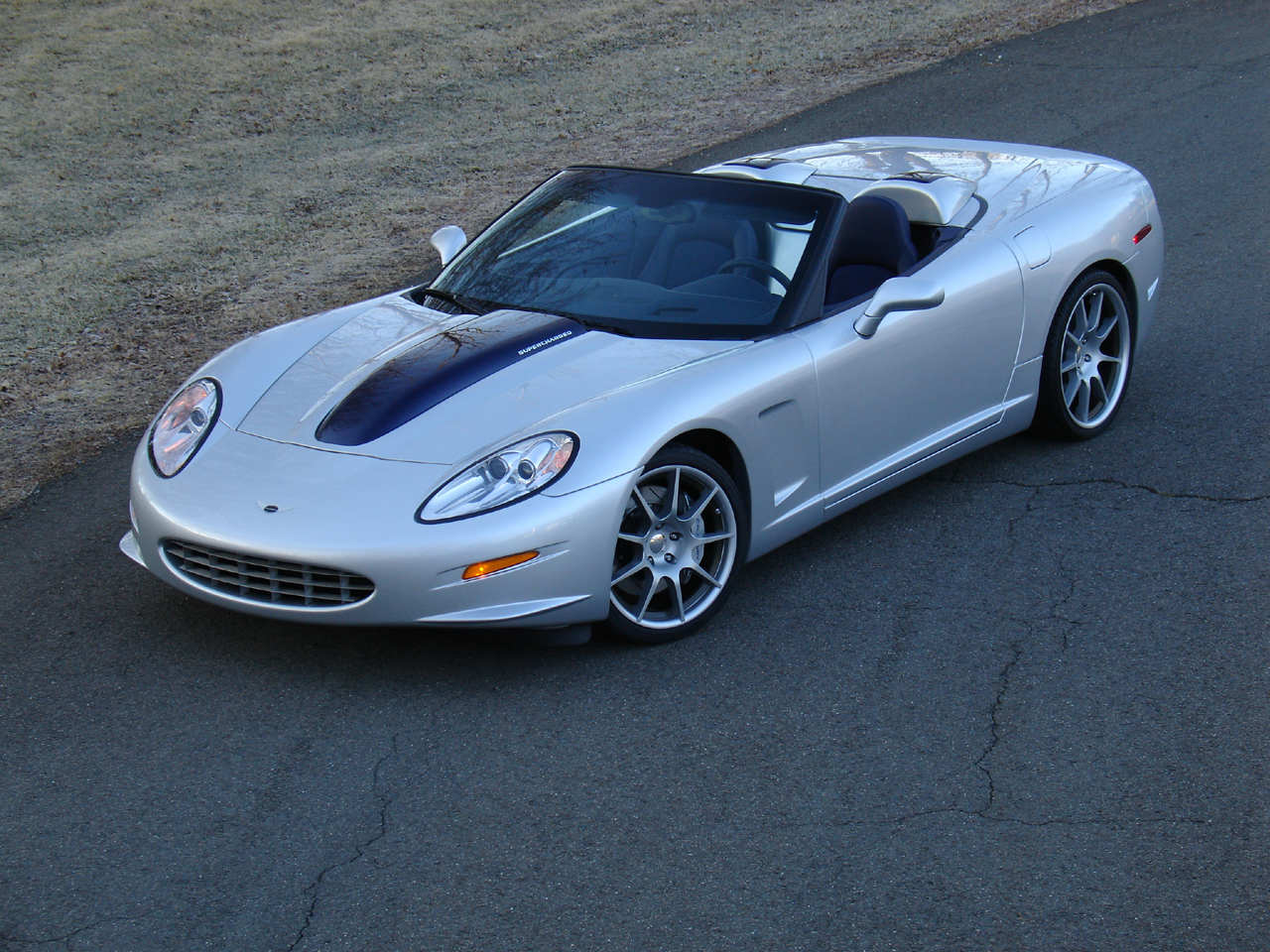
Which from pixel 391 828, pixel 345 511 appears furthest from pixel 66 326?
pixel 391 828

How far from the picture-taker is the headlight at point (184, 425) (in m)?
4.26

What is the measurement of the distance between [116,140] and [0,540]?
7.50 m

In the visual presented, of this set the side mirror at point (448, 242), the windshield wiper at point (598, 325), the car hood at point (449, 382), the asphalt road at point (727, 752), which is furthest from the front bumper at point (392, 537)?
the side mirror at point (448, 242)

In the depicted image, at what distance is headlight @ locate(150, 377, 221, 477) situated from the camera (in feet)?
14.0

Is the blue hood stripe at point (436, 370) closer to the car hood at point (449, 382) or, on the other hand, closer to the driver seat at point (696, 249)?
the car hood at point (449, 382)

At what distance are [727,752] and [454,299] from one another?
2.17m

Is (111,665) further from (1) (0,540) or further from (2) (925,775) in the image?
(2) (925,775)

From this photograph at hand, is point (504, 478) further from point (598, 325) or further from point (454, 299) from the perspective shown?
point (454, 299)

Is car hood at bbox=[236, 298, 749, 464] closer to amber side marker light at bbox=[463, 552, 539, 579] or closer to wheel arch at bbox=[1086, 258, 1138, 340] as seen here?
amber side marker light at bbox=[463, 552, 539, 579]

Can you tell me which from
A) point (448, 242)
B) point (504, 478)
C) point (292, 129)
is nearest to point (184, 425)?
point (504, 478)

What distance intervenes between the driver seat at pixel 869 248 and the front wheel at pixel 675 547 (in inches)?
45.0

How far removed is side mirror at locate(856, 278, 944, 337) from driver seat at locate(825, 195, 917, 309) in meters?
0.44

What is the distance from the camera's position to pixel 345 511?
3832mm

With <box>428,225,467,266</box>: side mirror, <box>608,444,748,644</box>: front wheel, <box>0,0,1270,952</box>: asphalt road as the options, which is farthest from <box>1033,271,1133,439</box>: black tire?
<box>428,225,467,266</box>: side mirror
